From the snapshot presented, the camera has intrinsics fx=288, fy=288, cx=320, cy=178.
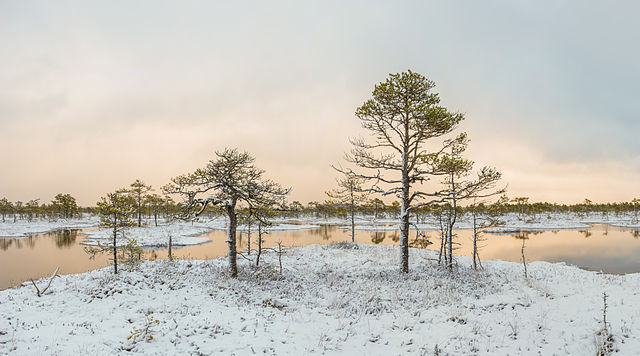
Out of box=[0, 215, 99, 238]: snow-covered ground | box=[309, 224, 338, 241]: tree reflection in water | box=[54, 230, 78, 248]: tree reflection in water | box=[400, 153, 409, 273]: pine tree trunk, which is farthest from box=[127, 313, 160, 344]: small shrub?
box=[0, 215, 99, 238]: snow-covered ground

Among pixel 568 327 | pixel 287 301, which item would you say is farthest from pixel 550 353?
pixel 287 301

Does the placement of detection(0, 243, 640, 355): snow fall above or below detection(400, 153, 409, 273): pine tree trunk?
below

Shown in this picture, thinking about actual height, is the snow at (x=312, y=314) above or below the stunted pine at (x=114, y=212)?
below

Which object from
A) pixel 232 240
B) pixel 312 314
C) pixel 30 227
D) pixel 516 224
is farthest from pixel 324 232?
pixel 30 227

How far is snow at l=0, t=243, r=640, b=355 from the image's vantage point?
8.19 m

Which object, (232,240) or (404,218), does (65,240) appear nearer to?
(232,240)

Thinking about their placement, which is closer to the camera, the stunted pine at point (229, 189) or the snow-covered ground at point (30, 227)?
the stunted pine at point (229, 189)

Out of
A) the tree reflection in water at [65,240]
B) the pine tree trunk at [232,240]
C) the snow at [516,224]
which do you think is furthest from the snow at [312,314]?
the snow at [516,224]

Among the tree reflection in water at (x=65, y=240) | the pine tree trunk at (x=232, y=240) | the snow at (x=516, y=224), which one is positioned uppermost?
the pine tree trunk at (x=232, y=240)

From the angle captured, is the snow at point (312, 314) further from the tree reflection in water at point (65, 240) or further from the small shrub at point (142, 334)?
the tree reflection in water at point (65, 240)

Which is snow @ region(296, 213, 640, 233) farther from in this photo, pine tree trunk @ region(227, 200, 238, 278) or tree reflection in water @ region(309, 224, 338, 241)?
pine tree trunk @ region(227, 200, 238, 278)

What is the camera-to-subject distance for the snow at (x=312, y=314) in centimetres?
819

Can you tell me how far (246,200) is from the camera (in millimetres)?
16438

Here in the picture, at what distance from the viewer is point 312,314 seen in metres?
11.2
